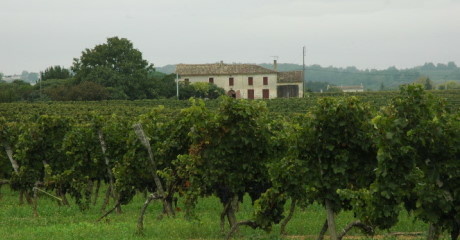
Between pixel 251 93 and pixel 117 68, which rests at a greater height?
pixel 117 68

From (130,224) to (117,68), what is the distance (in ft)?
282

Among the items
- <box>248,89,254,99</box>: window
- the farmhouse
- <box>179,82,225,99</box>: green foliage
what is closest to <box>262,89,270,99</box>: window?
the farmhouse

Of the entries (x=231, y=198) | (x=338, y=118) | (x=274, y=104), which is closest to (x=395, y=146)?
(x=338, y=118)

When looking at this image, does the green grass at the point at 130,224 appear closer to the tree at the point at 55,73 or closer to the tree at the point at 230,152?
the tree at the point at 230,152

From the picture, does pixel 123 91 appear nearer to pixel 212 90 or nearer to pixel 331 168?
pixel 212 90

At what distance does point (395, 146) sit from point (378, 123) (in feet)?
1.66

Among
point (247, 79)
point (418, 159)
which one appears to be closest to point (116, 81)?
point (247, 79)

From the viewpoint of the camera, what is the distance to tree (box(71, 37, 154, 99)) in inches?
3932

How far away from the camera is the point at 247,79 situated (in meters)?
115

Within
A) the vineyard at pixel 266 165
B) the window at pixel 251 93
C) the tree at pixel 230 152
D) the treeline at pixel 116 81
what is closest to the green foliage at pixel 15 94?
the treeline at pixel 116 81

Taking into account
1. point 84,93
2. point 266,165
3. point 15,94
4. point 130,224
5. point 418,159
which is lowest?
point 130,224

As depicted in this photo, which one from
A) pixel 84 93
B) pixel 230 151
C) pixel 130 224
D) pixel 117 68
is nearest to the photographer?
pixel 230 151

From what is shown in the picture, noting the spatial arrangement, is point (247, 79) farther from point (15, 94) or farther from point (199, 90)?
point (15, 94)

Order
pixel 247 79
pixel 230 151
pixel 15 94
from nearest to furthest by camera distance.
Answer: pixel 230 151
pixel 15 94
pixel 247 79
